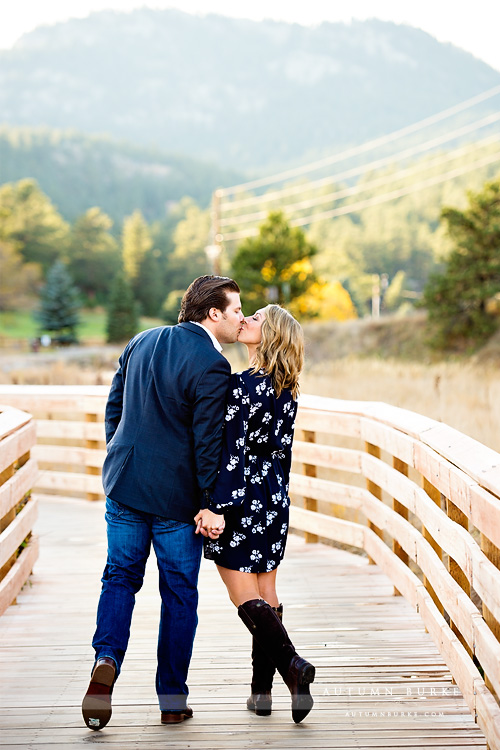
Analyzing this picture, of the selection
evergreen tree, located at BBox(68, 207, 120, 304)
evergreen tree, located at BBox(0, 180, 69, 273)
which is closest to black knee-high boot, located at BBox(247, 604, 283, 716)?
evergreen tree, located at BBox(0, 180, 69, 273)

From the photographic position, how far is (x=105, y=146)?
6344 inches

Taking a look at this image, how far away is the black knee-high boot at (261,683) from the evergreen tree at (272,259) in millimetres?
33571

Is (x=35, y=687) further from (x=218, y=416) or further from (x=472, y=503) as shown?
(x=472, y=503)

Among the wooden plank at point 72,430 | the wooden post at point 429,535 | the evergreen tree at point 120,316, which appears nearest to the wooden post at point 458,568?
the wooden post at point 429,535

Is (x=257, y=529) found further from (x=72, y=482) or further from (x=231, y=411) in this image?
(x=72, y=482)

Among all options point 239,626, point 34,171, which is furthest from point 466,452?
point 34,171

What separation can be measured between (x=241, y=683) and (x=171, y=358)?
4.48 ft

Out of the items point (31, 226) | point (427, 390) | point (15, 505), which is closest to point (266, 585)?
point (15, 505)

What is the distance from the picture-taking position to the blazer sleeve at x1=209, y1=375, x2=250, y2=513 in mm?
3006

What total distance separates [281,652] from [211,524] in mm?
487

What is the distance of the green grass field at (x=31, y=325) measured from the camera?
235ft

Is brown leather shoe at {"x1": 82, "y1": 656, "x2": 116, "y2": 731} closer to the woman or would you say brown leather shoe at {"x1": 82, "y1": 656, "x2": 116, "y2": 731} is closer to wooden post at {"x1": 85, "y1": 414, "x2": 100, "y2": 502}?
the woman

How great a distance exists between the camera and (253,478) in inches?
122

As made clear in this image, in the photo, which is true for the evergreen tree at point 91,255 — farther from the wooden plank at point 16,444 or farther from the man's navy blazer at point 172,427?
the man's navy blazer at point 172,427
